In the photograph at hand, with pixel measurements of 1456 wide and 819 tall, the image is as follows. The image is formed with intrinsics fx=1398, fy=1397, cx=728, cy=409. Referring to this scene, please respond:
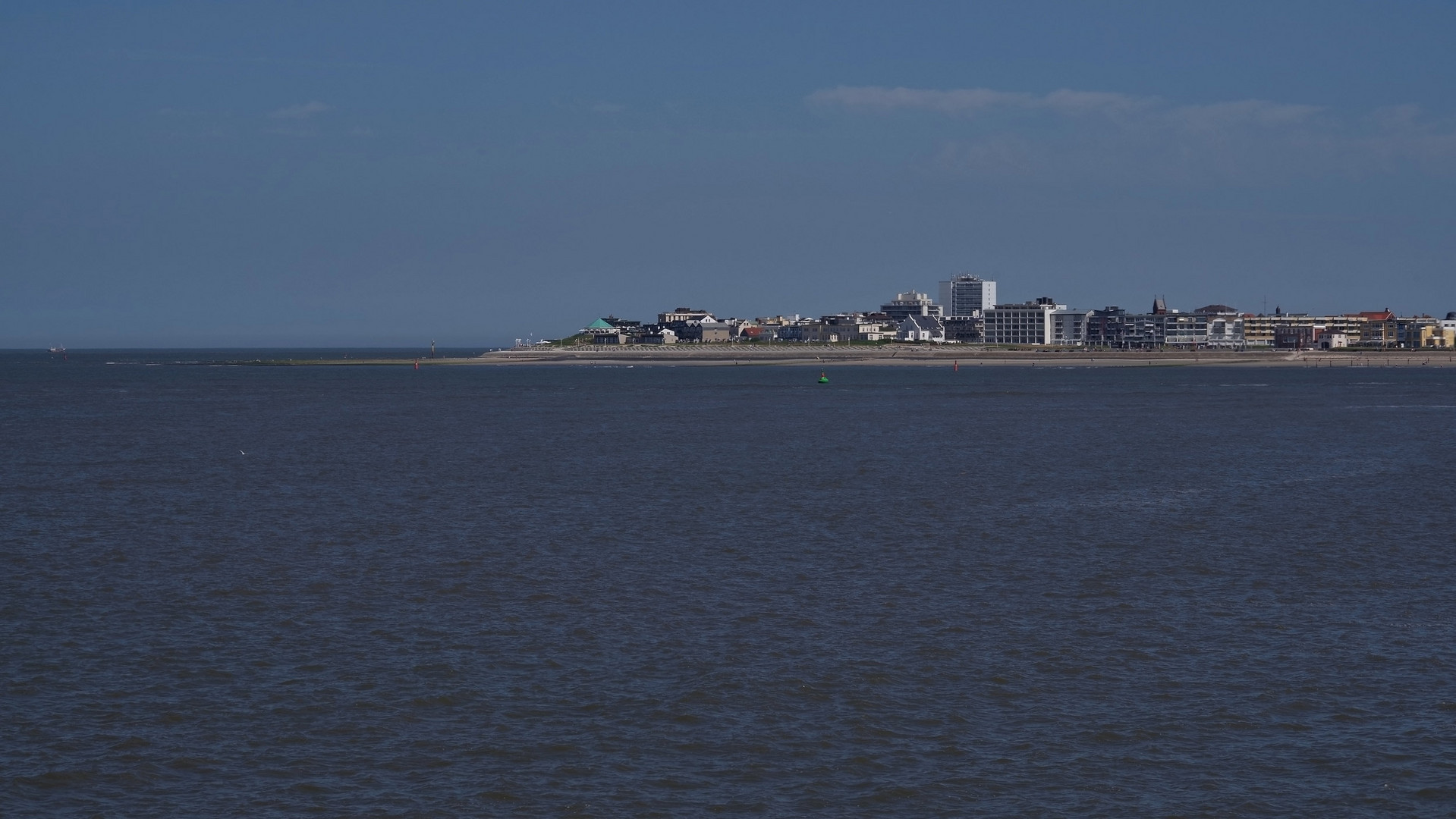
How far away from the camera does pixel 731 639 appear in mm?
18656

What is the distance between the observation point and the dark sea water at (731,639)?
13148mm

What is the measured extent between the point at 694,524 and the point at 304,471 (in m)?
18.3

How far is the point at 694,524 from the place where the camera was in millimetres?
30469

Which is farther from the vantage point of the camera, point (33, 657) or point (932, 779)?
point (33, 657)

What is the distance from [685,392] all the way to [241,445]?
5293 cm

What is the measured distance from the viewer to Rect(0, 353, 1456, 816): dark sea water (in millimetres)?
13148

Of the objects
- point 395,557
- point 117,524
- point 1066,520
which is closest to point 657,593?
point 395,557

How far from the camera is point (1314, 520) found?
30406mm

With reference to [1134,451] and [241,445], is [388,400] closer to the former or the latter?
[241,445]

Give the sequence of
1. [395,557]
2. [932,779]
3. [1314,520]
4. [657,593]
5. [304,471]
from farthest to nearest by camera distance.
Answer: [304,471] < [1314,520] < [395,557] < [657,593] < [932,779]

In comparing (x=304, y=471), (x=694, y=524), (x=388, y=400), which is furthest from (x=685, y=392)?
(x=694, y=524)

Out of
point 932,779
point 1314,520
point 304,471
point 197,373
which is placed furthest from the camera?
point 197,373

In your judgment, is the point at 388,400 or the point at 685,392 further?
the point at 685,392

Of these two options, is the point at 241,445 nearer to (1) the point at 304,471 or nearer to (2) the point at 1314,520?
(1) the point at 304,471
